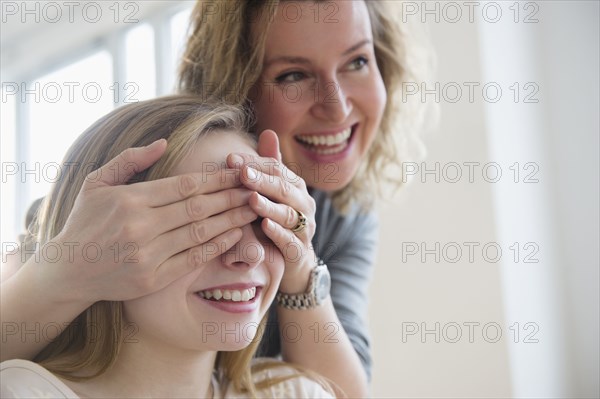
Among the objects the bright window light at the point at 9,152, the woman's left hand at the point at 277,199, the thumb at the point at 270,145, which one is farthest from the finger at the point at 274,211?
the bright window light at the point at 9,152

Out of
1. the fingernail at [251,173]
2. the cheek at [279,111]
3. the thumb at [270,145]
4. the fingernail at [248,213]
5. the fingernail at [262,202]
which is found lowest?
the fingernail at [248,213]

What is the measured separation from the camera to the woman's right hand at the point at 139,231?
34.0 inches

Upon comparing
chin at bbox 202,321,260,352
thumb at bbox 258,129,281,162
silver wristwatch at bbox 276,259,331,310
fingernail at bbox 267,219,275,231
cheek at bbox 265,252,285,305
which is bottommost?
chin at bbox 202,321,260,352

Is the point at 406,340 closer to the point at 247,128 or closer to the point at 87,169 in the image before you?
the point at 247,128

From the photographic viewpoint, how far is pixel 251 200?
90 centimetres

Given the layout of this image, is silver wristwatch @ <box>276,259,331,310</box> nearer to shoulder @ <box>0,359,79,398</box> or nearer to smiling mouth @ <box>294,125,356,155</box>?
smiling mouth @ <box>294,125,356,155</box>

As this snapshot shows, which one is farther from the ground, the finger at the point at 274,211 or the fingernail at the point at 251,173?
the fingernail at the point at 251,173

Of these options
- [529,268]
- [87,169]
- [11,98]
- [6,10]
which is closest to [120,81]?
[6,10]

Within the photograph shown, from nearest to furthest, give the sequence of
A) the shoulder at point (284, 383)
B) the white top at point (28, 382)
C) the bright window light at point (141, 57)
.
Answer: the white top at point (28, 382) < the shoulder at point (284, 383) < the bright window light at point (141, 57)

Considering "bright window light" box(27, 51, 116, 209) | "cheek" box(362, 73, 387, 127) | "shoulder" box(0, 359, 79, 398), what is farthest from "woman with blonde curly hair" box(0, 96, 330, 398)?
"bright window light" box(27, 51, 116, 209)

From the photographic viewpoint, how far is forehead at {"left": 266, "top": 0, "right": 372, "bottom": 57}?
1229 mm

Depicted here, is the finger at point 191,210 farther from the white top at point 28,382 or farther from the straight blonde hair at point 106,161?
the white top at point 28,382

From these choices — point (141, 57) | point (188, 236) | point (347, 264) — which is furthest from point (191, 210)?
point (141, 57)

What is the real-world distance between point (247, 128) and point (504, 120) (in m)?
1.35
